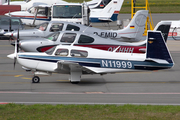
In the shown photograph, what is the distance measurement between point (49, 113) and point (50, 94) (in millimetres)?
3099

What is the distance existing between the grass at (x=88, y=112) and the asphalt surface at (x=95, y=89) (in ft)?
3.77

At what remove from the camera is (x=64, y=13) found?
24359mm

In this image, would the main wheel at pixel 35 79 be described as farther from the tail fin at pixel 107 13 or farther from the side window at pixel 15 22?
the tail fin at pixel 107 13

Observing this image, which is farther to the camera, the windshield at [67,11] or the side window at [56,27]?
the windshield at [67,11]

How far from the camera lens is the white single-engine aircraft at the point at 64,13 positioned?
2441 cm

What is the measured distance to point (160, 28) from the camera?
18.8 m

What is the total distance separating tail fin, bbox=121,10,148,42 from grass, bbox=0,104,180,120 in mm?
12233

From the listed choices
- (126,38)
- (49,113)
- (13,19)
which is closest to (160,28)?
(126,38)

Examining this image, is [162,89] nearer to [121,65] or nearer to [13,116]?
[121,65]

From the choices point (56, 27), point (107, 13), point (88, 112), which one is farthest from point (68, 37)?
point (107, 13)

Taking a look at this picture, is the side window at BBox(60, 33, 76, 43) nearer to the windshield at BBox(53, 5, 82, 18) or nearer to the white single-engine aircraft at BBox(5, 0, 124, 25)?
the white single-engine aircraft at BBox(5, 0, 124, 25)

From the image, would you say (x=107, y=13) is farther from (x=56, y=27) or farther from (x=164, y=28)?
(x=164, y=28)

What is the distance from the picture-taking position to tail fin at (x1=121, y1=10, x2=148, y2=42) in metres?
21.8

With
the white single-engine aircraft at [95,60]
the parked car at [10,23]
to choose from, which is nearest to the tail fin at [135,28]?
the white single-engine aircraft at [95,60]
